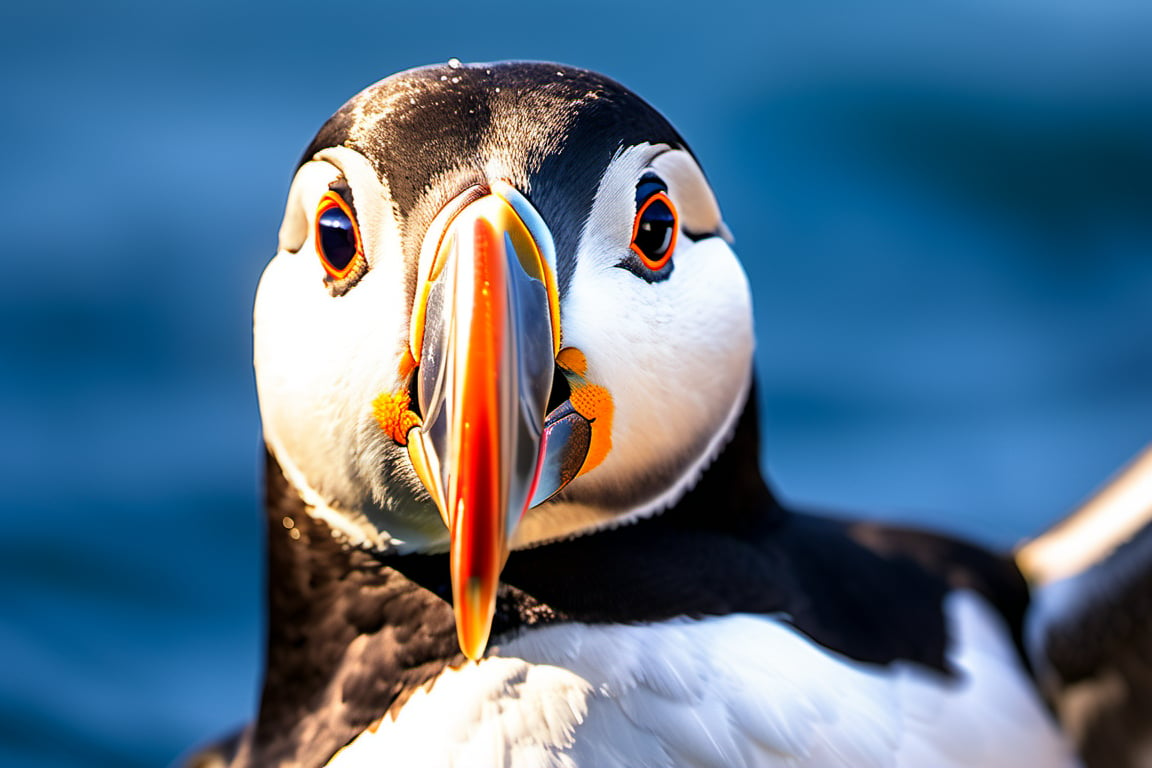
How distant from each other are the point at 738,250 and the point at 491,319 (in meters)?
3.81

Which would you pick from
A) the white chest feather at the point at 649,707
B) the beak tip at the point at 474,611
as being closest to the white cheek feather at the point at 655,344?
the white chest feather at the point at 649,707

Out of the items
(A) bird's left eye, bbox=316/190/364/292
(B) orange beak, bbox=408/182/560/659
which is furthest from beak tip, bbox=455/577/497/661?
(A) bird's left eye, bbox=316/190/364/292

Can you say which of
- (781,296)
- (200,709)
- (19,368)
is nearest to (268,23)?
(19,368)

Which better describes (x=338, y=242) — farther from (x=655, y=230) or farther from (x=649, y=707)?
(x=649, y=707)

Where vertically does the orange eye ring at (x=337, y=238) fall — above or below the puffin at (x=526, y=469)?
above

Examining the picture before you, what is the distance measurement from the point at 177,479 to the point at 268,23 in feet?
6.38

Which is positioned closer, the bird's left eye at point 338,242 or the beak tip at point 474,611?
the beak tip at point 474,611

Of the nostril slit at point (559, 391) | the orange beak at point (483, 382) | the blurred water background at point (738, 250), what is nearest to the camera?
the orange beak at point (483, 382)

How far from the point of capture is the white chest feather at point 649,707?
153cm

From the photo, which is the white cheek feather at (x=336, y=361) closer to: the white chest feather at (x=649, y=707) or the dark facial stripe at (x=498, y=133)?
the dark facial stripe at (x=498, y=133)

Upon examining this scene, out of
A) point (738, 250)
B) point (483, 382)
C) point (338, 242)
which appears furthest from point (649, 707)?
point (738, 250)

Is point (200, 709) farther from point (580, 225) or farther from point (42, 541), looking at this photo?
point (580, 225)

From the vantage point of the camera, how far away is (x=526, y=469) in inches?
51.7

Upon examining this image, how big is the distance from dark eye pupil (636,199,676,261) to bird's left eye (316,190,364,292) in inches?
10.9
